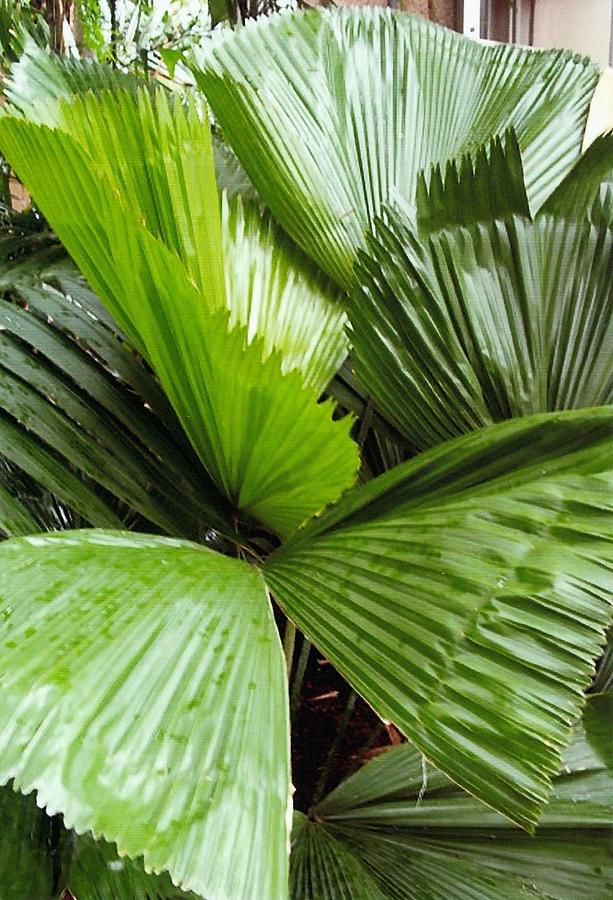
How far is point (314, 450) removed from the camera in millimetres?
413

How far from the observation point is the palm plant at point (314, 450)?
1.00 ft

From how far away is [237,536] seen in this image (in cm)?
56

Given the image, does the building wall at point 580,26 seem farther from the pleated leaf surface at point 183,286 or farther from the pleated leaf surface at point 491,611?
the pleated leaf surface at point 491,611

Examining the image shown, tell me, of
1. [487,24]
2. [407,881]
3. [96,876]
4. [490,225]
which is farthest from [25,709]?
[487,24]

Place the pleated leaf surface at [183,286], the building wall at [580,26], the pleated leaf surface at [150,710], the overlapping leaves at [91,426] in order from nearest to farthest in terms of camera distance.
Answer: the pleated leaf surface at [150,710]
the pleated leaf surface at [183,286]
the overlapping leaves at [91,426]
the building wall at [580,26]

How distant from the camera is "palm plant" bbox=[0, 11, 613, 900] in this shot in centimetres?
31

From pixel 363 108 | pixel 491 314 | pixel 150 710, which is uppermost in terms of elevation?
pixel 363 108

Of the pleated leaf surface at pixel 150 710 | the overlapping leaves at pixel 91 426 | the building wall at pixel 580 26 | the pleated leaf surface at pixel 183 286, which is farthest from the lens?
the building wall at pixel 580 26

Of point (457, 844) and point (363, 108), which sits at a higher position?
point (363, 108)

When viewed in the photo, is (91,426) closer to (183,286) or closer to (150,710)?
(183,286)

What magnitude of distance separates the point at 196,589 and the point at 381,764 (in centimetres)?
31

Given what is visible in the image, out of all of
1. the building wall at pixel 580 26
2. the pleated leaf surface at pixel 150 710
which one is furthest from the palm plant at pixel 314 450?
the building wall at pixel 580 26

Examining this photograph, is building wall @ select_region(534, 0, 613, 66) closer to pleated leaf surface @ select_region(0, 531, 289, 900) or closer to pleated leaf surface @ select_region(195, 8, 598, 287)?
pleated leaf surface @ select_region(195, 8, 598, 287)

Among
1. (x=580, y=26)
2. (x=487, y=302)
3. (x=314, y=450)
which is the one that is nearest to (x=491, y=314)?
(x=487, y=302)
